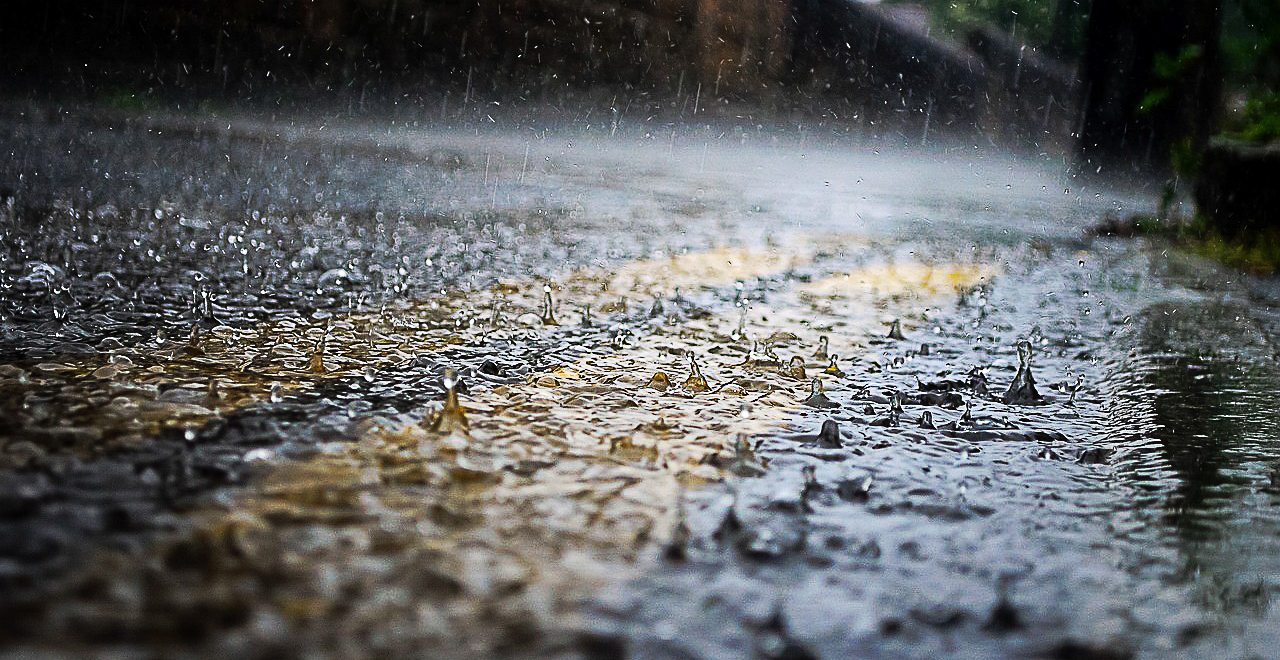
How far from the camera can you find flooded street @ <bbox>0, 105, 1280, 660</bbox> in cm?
104

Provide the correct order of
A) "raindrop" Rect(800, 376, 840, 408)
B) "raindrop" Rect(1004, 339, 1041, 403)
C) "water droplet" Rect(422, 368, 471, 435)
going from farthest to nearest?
"raindrop" Rect(1004, 339, 1041, 403) < "raindrop" Rect(800, 376, 840, 408) < "water droplet" Rect(422, 368, 471, 435)

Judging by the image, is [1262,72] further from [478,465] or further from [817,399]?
[478,465]

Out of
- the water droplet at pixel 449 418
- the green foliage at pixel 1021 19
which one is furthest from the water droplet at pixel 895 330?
the green foliage at pixel 1021 19

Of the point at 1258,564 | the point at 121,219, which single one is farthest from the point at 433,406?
the point at 121,219

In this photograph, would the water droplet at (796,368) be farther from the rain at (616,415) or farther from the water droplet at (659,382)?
the water droplet at (659,382)

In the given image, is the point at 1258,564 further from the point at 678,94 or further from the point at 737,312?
the point at 678,94

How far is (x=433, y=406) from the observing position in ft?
5.74

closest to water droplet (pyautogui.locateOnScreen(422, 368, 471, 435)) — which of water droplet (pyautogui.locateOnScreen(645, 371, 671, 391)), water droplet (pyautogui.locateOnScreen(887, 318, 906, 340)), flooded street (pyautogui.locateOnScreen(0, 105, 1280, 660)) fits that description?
flooded street (pyautogui.locateOnScreen(0, 105, 1280, 660))

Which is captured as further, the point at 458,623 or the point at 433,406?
the point at 433,406

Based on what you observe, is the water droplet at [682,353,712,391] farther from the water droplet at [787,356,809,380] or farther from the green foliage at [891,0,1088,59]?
the green foliage at [891,0,1088,59]

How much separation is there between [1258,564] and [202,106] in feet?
28.3

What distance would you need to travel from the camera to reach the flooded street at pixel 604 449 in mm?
1038

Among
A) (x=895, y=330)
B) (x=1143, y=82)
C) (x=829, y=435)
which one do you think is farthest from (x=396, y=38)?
(x=829, y=435)

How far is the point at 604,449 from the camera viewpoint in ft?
5.16
